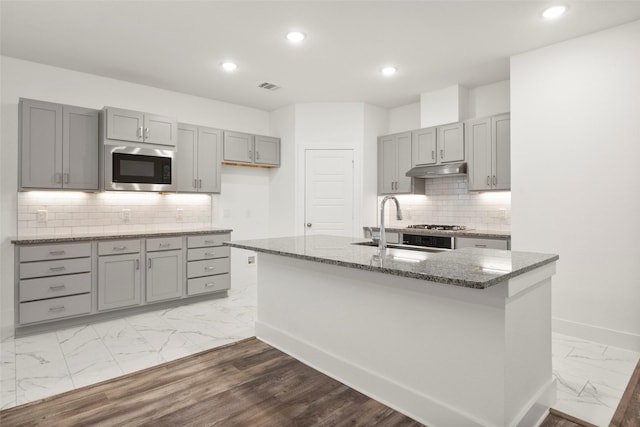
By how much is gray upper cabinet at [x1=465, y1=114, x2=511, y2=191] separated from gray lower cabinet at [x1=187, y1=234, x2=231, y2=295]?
3200 mm

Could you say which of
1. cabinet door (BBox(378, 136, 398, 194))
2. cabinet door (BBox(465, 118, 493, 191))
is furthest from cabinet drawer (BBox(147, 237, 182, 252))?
cabinet door (BBox(465, 118, 493, 191))

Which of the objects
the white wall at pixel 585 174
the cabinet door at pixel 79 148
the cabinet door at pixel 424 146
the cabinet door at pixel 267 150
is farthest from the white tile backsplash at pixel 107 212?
the white wall at pixel 585 174

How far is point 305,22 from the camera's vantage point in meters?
3.12

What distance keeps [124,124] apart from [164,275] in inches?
68.9

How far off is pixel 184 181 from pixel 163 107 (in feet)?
3.38

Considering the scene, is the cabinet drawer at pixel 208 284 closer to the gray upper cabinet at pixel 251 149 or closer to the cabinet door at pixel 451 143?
the gray upper cabinet at pixel 251 149

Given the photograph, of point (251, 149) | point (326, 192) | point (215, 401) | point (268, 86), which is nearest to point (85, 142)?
point (251, 149)

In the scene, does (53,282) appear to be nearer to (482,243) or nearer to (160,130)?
(160,130)

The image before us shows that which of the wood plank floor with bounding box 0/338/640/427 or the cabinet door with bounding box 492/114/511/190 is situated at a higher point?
the cabinet door with bounding box 492/114/511/190

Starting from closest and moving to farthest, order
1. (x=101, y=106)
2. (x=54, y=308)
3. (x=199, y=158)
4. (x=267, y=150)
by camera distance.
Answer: (x=54, y=308) < (x=101, y=106) < (x=199, y=158) < (x=267, y=150)

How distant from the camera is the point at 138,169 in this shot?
4.25 meters

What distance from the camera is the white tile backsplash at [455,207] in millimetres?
4551

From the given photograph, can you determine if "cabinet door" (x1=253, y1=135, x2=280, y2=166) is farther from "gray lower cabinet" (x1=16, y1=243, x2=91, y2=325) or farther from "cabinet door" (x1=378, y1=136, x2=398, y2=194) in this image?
"gray lower cabinet" (x1=16, y1=243, x2=91, y2=325)

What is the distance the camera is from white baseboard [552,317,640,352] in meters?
3.11
